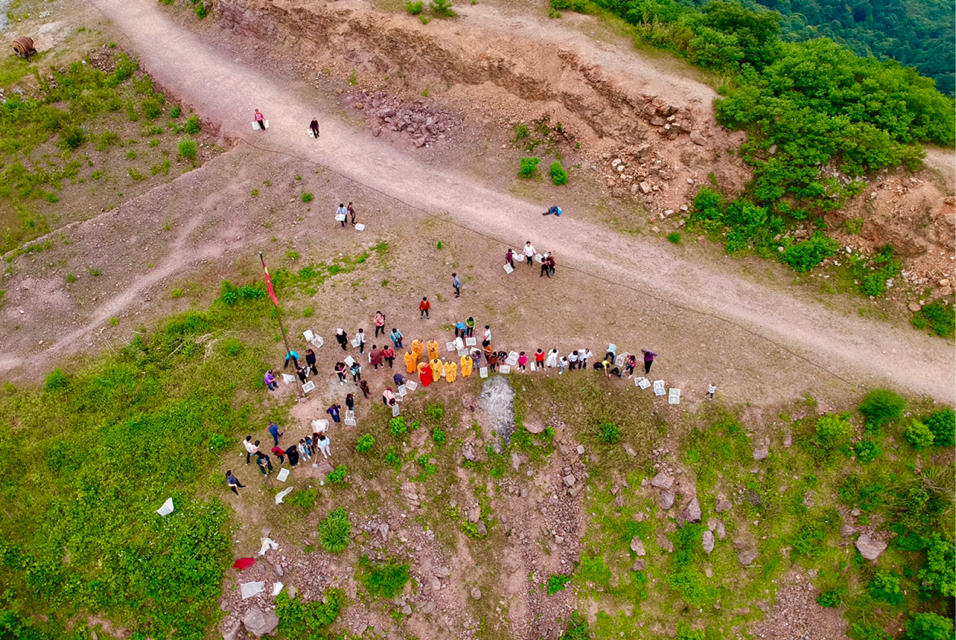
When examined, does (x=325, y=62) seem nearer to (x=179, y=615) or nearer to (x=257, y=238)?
(x=257, y=238)

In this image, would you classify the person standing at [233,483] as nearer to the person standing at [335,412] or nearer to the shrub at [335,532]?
the shrub at [335,532]

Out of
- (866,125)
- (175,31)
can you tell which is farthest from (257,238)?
(866,125)

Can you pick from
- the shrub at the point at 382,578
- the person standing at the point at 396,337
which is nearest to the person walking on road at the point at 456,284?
the person standing at the point at 396,337

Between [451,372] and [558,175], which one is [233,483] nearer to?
[451,372]

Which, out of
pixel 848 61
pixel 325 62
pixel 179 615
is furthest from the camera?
pixel 325 62

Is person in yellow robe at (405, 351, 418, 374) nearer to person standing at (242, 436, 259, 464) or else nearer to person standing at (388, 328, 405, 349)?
person standing at (388, 328, 405, 349)

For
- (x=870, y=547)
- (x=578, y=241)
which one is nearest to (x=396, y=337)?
(x=578, y=241)
